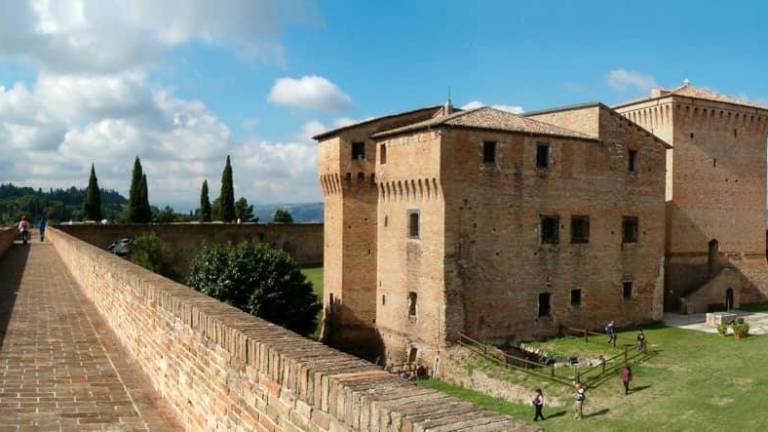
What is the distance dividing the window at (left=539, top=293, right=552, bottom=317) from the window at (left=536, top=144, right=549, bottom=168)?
207 inches

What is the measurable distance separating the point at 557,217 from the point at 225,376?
22612 mm

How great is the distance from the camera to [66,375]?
8.28 m

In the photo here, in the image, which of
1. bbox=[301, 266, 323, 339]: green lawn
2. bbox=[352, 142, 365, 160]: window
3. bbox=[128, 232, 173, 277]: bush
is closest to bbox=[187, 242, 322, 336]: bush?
bbox=[301, 266, 323, 339]: green lawn

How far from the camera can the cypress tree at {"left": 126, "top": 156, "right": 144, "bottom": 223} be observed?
173ft

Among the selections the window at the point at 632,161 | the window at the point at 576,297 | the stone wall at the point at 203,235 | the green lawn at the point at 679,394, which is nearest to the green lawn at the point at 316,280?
the stone wall at the point at 203,235

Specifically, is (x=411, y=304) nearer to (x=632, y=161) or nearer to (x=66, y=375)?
(x=632, y=161)

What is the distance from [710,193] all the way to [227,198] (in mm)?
38249

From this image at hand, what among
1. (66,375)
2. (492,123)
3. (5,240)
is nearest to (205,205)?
(5,240)

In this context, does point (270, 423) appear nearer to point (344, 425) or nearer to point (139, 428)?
point (344, 425)

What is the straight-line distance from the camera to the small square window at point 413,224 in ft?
84.9

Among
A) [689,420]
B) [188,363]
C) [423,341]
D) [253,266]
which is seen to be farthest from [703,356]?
[188,363]

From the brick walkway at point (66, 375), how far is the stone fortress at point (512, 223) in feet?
45.2

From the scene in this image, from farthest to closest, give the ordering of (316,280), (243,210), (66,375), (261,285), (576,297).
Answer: (243,210) → (316,280) → (261,285) → (576,297) → (66,375)

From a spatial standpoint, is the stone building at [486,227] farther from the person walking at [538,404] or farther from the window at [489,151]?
the person walking at [538,404]
